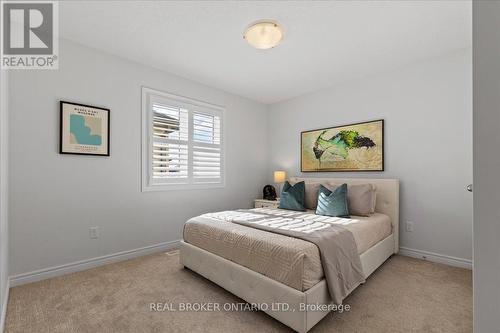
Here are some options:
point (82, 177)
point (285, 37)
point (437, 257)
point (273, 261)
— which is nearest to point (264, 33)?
point (285, 37)

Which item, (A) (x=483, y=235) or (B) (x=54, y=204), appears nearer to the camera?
(A) (x=483, y=235)

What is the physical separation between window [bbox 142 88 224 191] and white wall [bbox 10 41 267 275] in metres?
0.12

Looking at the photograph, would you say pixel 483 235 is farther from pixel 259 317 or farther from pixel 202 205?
pixel 202 205

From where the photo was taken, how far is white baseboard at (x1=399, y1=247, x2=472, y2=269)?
2.68 m

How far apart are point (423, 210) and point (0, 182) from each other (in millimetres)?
4200

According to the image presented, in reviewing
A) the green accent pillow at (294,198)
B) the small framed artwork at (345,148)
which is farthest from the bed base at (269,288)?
the small framed artwork at (345,148)

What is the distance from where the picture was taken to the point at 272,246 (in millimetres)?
1797

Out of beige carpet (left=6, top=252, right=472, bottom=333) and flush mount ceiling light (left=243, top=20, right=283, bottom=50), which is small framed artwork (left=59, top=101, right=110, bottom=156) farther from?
flush mount ceiling light (left=243, top=20, right=283, bottom=50)

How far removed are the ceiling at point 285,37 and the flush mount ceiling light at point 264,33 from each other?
0.07 meters

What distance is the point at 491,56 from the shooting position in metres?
0.65

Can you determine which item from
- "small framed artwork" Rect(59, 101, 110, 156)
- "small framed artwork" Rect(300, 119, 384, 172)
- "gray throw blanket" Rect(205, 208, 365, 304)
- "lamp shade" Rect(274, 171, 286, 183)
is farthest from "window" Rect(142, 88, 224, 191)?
"small framed artwork" Rect(300, 119, 384, 172)

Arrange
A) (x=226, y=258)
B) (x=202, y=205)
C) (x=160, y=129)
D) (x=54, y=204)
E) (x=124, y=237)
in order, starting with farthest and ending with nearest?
(x=202, y=205) → (x=160, y=129) → (x=124, y=237) → (x=54, y=204) → (x=226, y=258)

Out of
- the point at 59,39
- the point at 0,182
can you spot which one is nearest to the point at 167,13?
the point at 59,39

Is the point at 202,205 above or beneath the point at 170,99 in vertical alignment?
beneath
